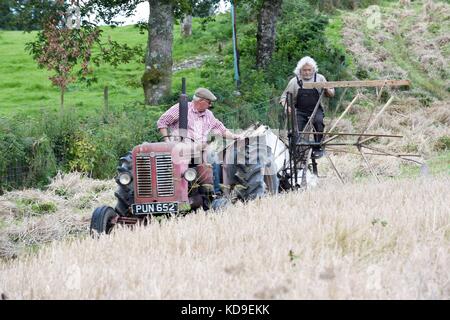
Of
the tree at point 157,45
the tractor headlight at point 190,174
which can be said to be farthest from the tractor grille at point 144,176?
the tree at point 157,45

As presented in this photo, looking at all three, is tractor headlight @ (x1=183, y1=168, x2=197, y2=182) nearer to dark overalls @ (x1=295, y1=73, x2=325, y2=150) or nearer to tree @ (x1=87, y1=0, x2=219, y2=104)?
dark overalls @ (x1=295, y1=73, x2=325, y2=150)

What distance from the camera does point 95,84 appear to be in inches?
1141

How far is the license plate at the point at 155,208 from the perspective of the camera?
995cm

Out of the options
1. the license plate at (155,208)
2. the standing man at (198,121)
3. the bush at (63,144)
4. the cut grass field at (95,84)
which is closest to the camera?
the license plate at (155,208)

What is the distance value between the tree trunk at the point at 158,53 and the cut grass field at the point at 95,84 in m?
1.20

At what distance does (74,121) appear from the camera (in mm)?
15898

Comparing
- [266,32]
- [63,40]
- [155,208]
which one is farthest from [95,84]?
[155,208]

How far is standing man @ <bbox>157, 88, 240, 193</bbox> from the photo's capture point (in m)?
10.9

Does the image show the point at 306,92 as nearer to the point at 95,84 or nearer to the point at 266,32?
the point at 266,32

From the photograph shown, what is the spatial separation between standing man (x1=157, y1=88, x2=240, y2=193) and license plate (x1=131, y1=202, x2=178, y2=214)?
38.2 inches

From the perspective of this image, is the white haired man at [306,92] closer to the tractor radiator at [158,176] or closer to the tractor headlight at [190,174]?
the tractor headlight at [190,174]

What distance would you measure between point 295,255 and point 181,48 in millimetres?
27905

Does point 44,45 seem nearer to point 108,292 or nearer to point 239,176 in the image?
point 239,176

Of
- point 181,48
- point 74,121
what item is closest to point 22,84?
point 181,48
